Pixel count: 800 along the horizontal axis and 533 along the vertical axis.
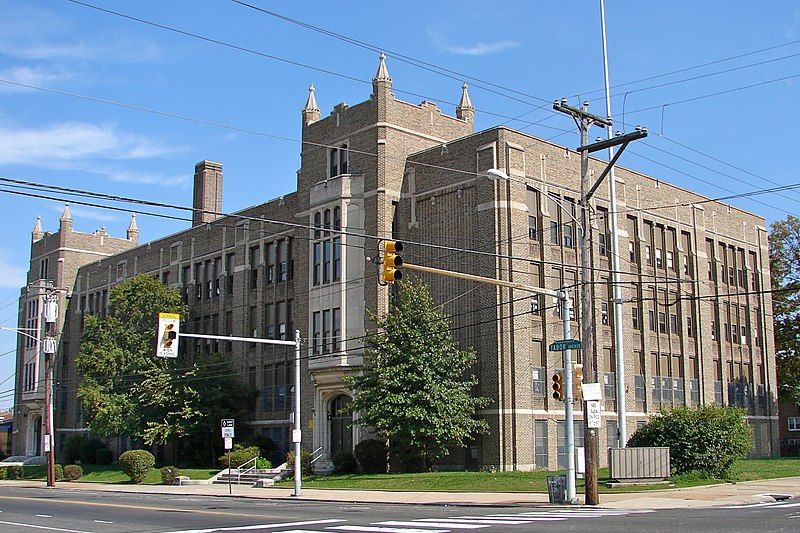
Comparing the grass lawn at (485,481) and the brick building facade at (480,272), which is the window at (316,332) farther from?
the grass lawn at (485,481)

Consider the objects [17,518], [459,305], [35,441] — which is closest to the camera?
[17,518]

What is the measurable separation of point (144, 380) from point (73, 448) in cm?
A: 1545

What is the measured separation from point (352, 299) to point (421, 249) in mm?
4349

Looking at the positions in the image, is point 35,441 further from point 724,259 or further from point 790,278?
point 790,278

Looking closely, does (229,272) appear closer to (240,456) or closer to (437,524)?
(240,456)

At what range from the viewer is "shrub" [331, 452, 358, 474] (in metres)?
43.9

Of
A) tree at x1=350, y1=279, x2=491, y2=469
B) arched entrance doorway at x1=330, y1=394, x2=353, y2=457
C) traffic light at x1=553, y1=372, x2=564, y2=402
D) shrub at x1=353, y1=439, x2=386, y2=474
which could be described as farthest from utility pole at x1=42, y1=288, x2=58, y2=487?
traffic light at x1=553, y1=372, x2=564, y2=402

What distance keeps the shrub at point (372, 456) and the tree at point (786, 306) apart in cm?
3742

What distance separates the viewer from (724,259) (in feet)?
192

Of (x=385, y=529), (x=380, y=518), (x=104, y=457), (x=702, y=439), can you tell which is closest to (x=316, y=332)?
(x=702, y=439)

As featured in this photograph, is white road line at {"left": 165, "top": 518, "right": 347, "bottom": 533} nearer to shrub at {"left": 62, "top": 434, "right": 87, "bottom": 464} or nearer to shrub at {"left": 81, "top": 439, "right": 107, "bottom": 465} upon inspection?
shrub at {"left": 81, "top": 439, "right": 107, "bottom": 465}

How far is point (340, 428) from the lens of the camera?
47.3 m

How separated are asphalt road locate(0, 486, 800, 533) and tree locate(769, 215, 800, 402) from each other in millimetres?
43898

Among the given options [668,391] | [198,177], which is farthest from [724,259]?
[198,177]
